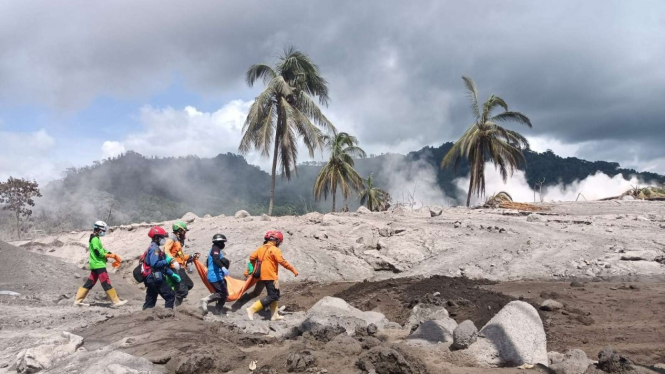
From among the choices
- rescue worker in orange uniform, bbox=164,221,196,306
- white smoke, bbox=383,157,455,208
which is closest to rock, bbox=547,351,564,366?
rescue worker in orange uniform, bbox=164,221,196,306

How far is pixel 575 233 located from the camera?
40.6ft

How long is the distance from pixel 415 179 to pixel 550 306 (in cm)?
3640

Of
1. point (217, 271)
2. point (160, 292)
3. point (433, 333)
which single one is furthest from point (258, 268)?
point (433, 333)

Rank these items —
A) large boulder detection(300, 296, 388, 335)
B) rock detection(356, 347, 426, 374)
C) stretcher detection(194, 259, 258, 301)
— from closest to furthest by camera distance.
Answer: rock detection(356, 347, 426, 374) < large boulder detection(300, 296, 388, 335) < stretcher detection(194, 259, 258, 301)

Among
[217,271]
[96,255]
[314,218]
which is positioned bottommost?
[217,271]

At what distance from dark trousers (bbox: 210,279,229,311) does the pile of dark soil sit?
2.44 meters

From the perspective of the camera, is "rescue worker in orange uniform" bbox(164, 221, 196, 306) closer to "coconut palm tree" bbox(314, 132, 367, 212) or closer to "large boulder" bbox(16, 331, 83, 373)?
"large boulder" bbox(16, 331, 83, 373)

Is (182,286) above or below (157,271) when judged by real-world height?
below

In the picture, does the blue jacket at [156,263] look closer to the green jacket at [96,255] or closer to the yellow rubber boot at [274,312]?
the green jacket at [96,255]

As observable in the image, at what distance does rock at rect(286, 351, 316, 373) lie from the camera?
4.77 meters

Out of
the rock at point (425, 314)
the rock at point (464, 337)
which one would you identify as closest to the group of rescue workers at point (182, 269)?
the rock at point (425, 314)

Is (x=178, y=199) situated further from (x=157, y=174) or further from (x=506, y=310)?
(x=506, y=310)

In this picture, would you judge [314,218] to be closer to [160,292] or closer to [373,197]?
[160,292]

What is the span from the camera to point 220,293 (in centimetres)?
847
